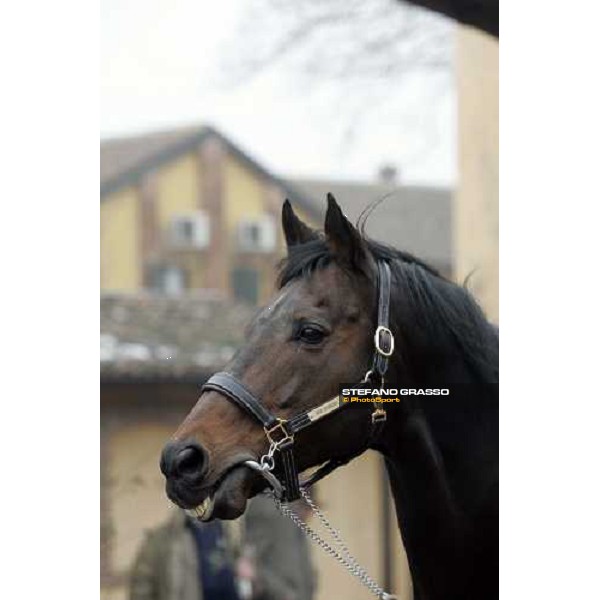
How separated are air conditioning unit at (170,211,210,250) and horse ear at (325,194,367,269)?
3689mm

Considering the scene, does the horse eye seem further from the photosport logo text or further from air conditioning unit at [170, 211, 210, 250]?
air conditioning unit at [170, 211, 210, 250]

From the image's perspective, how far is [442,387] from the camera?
9.90 ft

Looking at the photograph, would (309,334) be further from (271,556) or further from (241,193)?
(241,193)

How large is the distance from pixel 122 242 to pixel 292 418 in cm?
328

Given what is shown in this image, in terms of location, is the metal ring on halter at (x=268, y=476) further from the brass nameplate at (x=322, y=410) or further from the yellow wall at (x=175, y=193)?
the yellow wall at (x=175, y=193)

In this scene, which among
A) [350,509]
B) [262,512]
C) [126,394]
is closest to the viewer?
[350,509]

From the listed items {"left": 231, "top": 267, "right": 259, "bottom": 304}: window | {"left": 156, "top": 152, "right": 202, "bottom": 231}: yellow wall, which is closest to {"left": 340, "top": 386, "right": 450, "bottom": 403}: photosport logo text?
{"left": 156, "top": 152, "right": 202, "bottom": 231}: yellow wall

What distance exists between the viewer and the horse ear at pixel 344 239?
2.94 metres

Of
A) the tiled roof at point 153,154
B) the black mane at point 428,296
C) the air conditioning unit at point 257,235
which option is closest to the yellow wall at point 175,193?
the tiled roof at point 153,154

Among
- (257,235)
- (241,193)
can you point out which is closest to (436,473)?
(241,193)

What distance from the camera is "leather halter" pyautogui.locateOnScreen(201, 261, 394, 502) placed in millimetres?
2850
